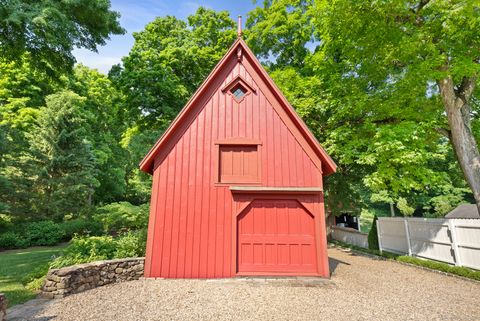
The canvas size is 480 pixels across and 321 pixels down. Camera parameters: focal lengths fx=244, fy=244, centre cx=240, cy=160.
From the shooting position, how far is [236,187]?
8.43m

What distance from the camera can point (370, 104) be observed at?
11.2 metres

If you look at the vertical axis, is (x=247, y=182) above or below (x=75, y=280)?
above

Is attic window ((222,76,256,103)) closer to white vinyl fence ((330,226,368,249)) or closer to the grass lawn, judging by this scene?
the grass lawn

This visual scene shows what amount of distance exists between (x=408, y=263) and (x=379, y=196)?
25.8 meters

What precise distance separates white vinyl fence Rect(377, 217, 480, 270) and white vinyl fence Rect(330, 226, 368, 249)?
2.57 meters

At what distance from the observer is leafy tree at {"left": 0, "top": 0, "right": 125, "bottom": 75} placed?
819 centimetres

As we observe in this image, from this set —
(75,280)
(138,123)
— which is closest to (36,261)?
(75,280)

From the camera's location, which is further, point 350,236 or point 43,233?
point 350,236

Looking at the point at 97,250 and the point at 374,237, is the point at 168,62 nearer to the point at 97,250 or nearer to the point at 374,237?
the point at 97,250

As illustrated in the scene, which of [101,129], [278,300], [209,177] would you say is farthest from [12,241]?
[101,129]

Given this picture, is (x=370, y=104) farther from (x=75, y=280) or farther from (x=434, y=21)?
(x=75, y=280)

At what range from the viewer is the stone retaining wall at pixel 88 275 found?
20.8ft

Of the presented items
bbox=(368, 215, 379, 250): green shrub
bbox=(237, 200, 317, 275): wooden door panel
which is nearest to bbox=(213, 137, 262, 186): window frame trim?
bbox=(237, 200, 317, 275): wooden door panel

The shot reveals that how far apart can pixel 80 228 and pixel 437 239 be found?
20083 mm
